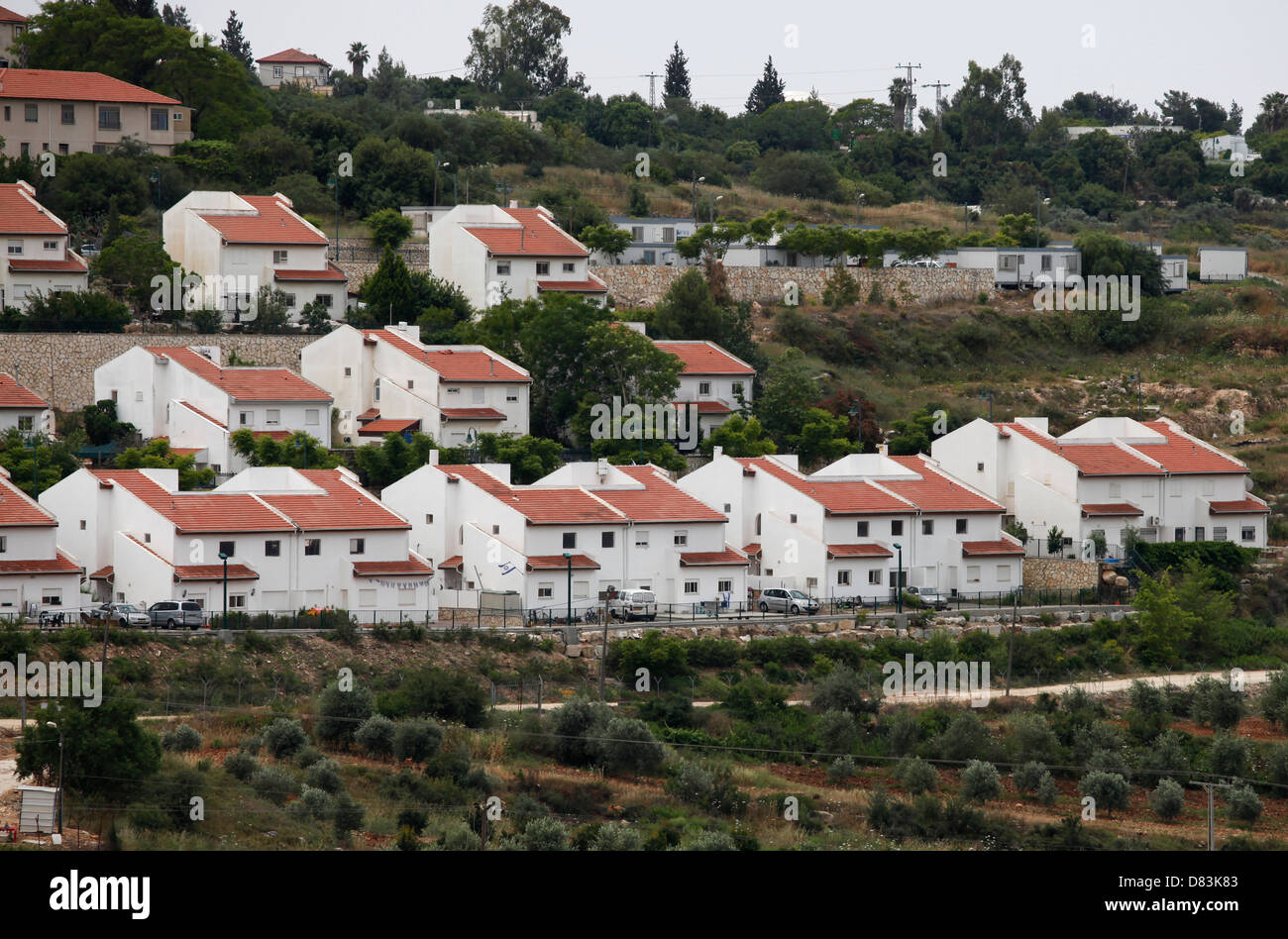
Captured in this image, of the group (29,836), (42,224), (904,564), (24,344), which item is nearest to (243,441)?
(24,344)

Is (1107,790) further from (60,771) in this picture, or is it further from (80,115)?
(80,115)

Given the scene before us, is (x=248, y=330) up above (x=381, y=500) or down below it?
above

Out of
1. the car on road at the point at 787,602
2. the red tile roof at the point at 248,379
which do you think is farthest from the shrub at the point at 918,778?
the red tile roof at the point at 248,379

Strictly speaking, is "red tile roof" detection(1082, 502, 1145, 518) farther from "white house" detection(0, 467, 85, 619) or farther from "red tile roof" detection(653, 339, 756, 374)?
"white house" detection(0, 467, 85, 619)

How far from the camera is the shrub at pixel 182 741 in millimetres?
36406

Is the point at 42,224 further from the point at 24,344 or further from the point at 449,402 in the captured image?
the point at 449,402

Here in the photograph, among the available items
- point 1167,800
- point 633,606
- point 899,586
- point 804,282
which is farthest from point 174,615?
point 804,282

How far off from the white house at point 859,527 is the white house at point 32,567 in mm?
20137

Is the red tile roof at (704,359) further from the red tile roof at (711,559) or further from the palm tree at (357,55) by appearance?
the palm tree at (357,55)

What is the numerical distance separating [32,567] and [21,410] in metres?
12.1

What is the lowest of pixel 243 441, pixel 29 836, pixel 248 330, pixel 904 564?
pixel 29 836

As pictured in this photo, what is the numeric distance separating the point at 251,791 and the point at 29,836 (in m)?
5.15

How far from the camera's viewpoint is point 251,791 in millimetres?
33094

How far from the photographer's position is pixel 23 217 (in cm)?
6612
